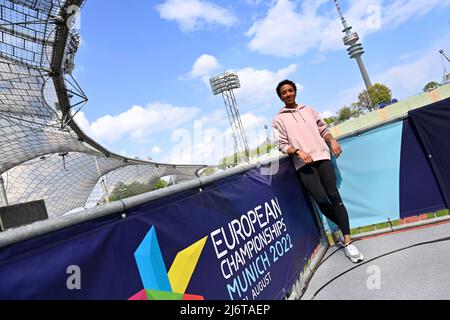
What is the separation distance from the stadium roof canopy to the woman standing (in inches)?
578

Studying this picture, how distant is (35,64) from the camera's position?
61.2 feet

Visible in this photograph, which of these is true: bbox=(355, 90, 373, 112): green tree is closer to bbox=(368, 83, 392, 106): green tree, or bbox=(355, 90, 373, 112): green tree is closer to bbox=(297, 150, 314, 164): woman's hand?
bbox=(368, 83, 392, 106): green tree

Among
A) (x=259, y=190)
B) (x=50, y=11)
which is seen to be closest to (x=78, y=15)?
(x=50, y=11)

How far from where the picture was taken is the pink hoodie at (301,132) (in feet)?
11.7

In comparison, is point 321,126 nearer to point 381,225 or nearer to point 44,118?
point 381,225

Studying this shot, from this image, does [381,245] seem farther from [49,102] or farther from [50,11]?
[49,102]

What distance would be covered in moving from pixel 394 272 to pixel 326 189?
1.10 meters

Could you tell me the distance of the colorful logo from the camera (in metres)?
1.57

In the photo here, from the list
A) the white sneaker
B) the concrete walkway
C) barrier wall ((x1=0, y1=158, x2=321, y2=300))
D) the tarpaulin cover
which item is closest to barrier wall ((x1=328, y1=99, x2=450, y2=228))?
the tarpaulin cover

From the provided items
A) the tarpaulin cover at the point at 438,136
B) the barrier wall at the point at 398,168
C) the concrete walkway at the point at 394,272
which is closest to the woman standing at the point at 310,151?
the concrete walkway at the point at 394,272

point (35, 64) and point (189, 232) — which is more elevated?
point (35, 64)

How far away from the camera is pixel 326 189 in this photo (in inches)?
142

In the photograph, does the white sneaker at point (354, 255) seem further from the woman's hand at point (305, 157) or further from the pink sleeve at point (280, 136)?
the pink sleeve at point (280, 136)

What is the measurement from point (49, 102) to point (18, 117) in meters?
4.30
